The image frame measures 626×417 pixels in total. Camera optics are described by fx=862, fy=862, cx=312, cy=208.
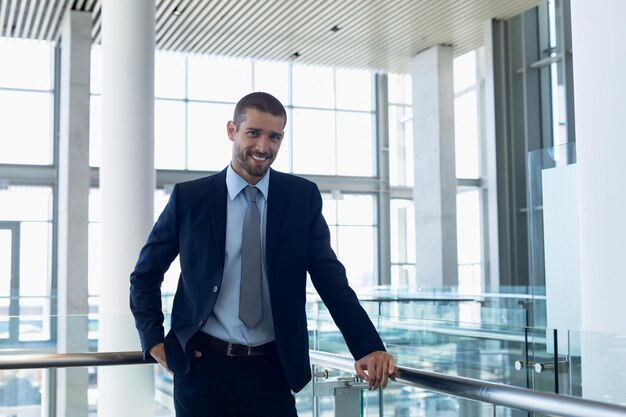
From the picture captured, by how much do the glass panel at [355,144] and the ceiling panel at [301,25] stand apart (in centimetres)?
436

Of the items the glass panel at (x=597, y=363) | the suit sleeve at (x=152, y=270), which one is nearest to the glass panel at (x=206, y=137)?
the glass panel at (x=597, y=363)

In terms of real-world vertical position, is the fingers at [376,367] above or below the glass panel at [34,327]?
above

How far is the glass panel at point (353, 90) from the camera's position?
23.2 meters

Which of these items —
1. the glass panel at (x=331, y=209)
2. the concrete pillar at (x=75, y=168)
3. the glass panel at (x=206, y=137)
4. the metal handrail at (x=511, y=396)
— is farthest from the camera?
the glass panel at (x=331, y=209)

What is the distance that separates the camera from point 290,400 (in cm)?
274

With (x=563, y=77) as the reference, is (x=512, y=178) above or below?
below

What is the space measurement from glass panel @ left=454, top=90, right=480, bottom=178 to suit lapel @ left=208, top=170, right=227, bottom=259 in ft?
69.4

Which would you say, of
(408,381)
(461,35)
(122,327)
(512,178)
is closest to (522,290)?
(512,178)

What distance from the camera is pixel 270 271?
2.67 m

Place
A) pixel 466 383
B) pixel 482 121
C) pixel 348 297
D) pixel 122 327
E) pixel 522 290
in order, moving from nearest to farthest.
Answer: pixel 466 383 < pixel 348 297 < pixel 122 327 < pixel 522 290 < pixel 482 121

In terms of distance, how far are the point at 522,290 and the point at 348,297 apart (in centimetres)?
1184

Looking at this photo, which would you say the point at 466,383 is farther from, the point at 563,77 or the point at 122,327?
the point at 563,77

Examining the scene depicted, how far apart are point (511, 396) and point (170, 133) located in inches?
761

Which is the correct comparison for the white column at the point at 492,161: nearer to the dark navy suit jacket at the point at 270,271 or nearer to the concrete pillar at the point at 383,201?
the concrete pillar at the point at 383,201
